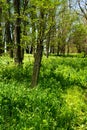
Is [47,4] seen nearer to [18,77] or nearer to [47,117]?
[18,77]

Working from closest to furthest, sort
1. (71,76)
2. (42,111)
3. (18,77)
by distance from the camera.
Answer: (42,111), (18,77), (71,76)

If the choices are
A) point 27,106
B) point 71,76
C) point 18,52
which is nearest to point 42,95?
point 27,106

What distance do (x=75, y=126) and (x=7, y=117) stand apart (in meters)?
1.95

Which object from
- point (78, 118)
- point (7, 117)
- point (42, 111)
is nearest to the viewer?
point (7, 117)

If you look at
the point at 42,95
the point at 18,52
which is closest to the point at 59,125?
the point at 42,95

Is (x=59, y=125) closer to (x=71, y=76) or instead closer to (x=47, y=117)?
(x=47, y=117)

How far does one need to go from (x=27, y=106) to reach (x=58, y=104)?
128cm

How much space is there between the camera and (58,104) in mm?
9242

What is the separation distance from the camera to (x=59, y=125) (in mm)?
7867

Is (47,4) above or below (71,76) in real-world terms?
above

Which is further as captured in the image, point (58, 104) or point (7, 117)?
point (58, 104)

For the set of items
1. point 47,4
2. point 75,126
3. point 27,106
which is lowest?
point 75,126

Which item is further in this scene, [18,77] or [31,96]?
[18,77]

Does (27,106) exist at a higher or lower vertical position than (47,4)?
lower
